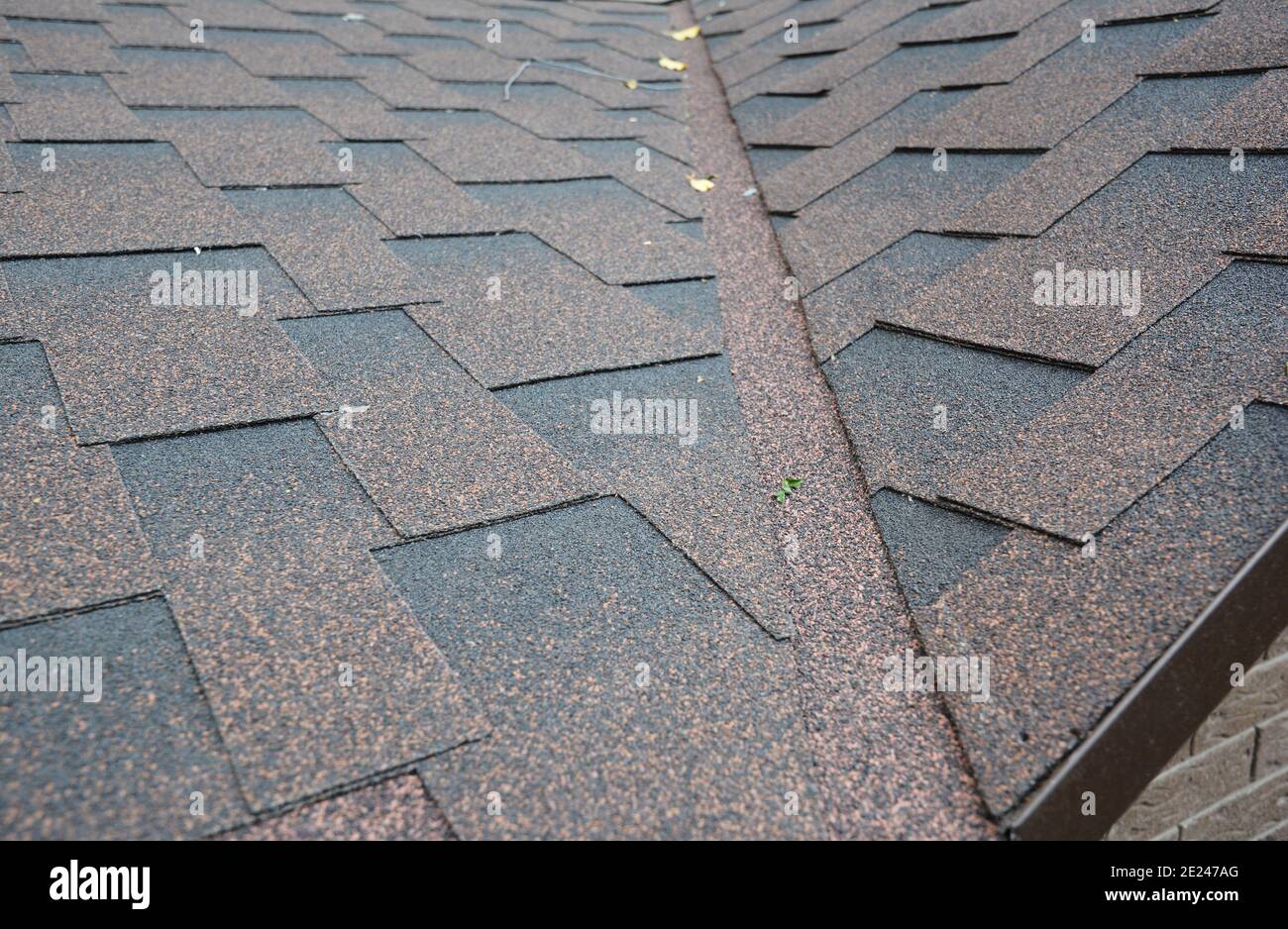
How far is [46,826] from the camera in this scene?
98cm

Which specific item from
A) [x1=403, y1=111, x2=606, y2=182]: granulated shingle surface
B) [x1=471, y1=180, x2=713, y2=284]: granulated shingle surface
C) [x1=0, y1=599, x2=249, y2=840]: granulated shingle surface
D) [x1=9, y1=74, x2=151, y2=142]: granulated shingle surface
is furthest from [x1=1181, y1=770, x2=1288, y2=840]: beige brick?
[x1=9, y1=74, x2=151, y2=142]: granulated shingle surface

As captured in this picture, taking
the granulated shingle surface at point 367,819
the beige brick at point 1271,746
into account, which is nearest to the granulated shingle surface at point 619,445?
the granulated shingle surface at point 367,819

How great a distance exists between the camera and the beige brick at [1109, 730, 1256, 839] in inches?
68.7

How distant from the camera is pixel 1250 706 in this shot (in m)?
1.78

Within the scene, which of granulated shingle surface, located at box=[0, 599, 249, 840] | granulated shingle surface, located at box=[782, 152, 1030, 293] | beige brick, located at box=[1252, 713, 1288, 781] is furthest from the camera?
granulated shingle surface, located at box=[782, 152, 1030, 293]

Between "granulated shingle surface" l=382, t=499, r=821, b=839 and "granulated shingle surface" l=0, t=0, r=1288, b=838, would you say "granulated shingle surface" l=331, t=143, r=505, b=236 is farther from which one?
"granulated shingle surface" l=382, t=499, r=821, b=839

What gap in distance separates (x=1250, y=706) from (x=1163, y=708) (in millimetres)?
733

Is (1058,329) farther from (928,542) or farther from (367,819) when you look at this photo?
(367,819)

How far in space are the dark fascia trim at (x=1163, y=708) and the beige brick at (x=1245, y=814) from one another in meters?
0.82

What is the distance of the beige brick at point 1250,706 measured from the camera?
5.63 feet

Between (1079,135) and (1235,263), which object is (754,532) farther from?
(1079,135)

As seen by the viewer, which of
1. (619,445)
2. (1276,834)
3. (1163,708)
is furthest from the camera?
(1276,834)

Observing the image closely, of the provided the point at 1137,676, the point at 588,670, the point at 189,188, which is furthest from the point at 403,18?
the point at 1137,676

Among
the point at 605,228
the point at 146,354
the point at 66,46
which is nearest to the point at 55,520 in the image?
the point at 146,354
